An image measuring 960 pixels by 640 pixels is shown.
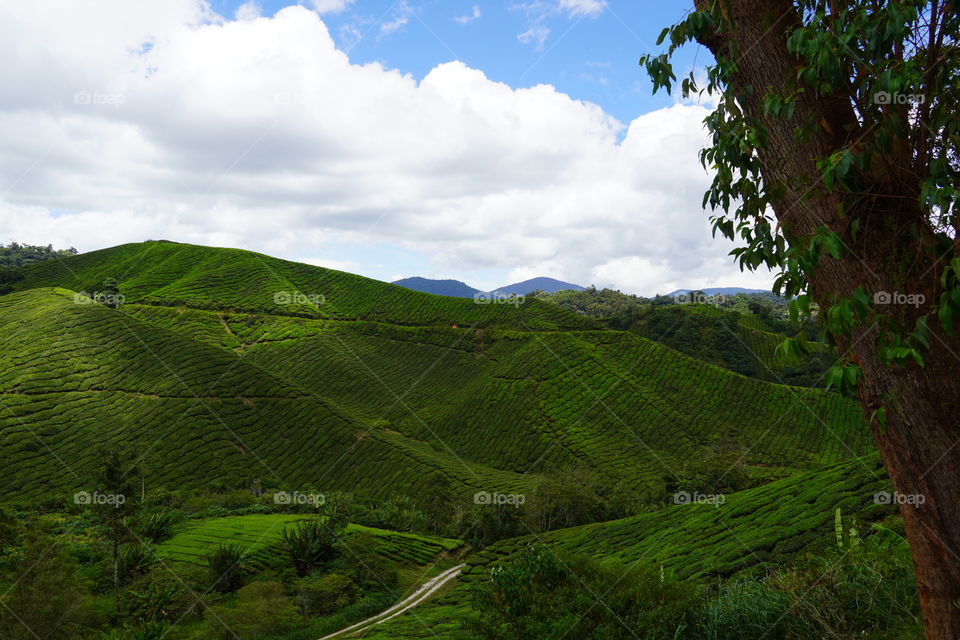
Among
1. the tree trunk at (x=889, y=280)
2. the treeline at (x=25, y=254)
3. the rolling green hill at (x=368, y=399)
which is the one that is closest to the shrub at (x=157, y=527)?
the rolling green hill at (x=368, y=399)

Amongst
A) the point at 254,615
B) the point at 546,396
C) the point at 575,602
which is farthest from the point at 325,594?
the point at 546,396

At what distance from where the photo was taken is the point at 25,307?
78.9 metres

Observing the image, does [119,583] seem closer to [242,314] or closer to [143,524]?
[143,524]

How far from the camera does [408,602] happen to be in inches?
1152

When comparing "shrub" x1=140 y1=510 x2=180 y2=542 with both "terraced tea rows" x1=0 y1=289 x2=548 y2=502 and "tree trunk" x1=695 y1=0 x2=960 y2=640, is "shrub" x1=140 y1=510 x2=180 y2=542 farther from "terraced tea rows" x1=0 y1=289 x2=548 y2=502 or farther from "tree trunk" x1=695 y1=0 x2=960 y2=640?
"tree trunk" x1=695 y1=0 x2=960 y2=640

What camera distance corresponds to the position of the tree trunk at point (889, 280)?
335cm

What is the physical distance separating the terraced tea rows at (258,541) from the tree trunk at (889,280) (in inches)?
1334

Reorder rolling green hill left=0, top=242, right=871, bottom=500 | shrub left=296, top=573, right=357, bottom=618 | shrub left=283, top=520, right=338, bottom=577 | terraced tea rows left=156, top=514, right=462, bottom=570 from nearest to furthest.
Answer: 1. shrub left=296, top=573, right=357, bottom=618
2. terraced tea rows left=156, top=514, right=462, bottom=570
3. shrub left=283, top=520, right=338, bottom=577
4. rolling green hill left=0, top=242, right=871, bottom=500

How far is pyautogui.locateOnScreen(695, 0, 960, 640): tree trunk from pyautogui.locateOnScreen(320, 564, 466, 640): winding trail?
75.9 ft

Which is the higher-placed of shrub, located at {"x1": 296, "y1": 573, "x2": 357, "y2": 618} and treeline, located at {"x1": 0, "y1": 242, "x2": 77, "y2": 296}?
treeline, located at {"x1": 0, "y1": 242, "x2": 77, "y2": 296}

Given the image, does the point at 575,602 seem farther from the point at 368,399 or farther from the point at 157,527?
the point at 368,399

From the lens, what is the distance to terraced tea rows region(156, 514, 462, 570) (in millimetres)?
31531

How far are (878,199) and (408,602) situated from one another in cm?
3083

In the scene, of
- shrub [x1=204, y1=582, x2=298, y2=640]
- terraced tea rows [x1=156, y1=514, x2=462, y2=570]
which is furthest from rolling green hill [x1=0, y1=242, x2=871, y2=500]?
shrub [x1=204, y1=582, x2=298, y2=640]
